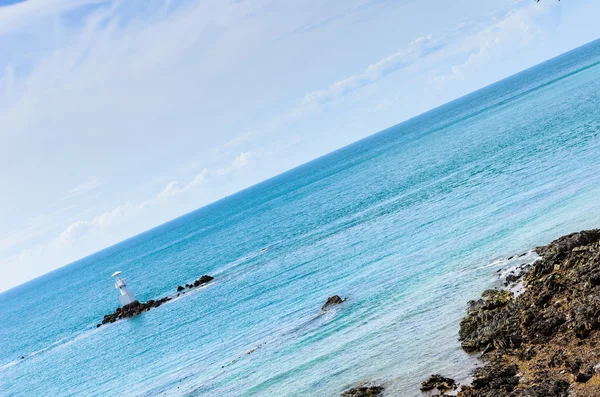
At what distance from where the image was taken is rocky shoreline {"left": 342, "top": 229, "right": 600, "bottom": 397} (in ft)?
63.4

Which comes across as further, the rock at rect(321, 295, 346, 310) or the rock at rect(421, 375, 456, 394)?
the rock at rect(321, 295, 346, 310)

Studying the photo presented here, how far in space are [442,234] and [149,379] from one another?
27.5 m

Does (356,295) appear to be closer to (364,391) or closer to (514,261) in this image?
(514,261)

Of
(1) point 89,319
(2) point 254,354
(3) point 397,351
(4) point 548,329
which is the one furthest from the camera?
(1) point 89,319

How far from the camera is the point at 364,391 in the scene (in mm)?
25828

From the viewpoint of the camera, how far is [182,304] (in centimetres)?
6888

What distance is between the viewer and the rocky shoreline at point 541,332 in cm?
1933

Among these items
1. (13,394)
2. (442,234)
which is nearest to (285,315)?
(442,234)

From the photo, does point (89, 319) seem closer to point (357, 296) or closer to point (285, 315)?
point (285, 315)

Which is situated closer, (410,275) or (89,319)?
(410,275)

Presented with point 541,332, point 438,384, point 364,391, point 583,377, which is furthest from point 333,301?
point 583,377

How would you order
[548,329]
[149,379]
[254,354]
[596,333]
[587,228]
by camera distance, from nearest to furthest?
[596,333] < [548,329] < [587,228] < [254,354] < [149,379]

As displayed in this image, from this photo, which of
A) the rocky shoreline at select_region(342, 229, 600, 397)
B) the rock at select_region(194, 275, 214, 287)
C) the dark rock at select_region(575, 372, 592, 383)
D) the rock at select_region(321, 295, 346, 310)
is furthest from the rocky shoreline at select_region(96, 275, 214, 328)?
the dark rock at select_region(575, 372, 592, 383)

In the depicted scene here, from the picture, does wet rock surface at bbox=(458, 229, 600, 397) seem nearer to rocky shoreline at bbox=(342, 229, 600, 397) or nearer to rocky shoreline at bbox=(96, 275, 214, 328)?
rocky shoreline at bbox=(342, 229, 600, 397)
